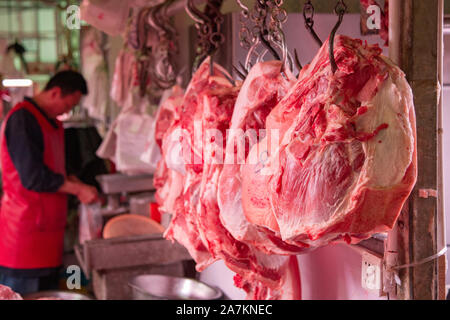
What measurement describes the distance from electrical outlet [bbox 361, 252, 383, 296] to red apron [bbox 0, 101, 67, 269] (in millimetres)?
2534

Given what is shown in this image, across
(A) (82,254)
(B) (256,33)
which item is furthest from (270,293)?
(A) (82,254)

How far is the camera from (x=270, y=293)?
1.74m

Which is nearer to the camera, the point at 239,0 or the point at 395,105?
the point at 395,105

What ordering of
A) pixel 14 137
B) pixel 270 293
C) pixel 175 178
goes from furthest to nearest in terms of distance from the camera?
1. pixel 14 137
2. pixel 175 178
3. pixel 270 293

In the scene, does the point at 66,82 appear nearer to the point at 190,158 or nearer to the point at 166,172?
the point at 166,172

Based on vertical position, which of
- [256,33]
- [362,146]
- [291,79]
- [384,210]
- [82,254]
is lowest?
[82,254]

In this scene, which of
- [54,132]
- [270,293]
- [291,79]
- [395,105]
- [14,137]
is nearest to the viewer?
[395,105]

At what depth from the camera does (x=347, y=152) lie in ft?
3.25

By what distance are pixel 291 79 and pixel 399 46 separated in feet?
1.02

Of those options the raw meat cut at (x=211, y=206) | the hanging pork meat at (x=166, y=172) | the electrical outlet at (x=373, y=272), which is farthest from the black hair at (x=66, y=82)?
the electrical outlet at (x=373, y=272)

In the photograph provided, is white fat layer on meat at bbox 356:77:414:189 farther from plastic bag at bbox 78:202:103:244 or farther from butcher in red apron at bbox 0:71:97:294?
plastic bag at bbox 78:202:103:244

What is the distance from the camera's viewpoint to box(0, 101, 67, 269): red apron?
337 centimetres
